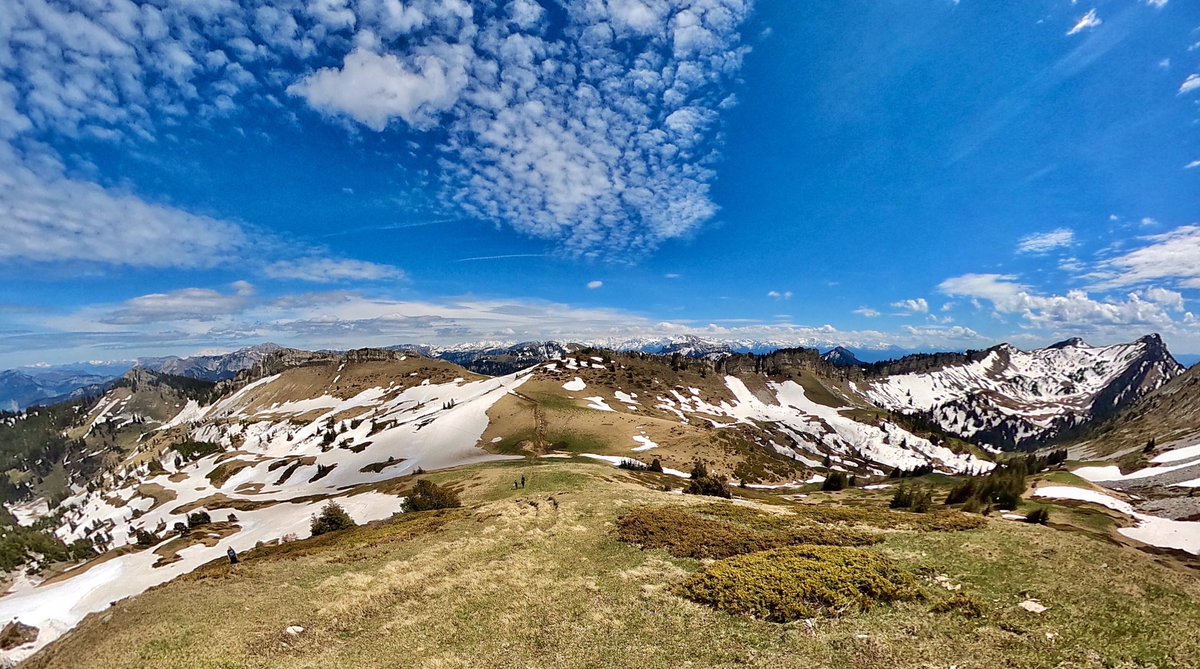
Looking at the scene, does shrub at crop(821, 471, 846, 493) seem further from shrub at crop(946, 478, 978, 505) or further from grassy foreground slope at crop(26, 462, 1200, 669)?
grassy foreground slope at crop(26, 462, 1200, 669)

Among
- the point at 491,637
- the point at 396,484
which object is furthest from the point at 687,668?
the point at 396,484

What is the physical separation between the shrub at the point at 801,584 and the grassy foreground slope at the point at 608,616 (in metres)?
0.69

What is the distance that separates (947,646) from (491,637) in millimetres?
18802

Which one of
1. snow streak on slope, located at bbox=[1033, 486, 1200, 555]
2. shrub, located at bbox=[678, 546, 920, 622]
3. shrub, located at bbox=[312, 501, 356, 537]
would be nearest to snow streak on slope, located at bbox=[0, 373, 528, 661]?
shrub, located at bbox=[312, 501, 356, 537]

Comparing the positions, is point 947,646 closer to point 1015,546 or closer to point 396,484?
point 1015,546

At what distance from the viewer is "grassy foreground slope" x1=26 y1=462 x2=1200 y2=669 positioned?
1731 cm

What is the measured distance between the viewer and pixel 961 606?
65.2 ft

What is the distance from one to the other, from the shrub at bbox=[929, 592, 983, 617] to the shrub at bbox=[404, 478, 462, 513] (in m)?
44.5

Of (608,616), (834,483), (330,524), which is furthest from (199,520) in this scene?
(834,483)

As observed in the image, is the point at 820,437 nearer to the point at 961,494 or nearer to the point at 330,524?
the point at 961,494

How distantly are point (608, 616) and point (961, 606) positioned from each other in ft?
51.6

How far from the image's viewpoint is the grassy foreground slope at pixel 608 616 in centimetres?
1731

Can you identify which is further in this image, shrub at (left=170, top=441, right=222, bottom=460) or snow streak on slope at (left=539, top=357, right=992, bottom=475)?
shrub at (left=170, top=441, right=222, bottom=460)

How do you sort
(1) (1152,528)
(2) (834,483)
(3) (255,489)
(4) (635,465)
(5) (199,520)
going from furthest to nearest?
(3) (255,489)
(5) (199,520)
(2) (834,483)
(4) (635,465)
(1) (1152,528)
